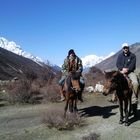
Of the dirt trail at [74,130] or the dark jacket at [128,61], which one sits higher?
the dark jacket at [128,61]

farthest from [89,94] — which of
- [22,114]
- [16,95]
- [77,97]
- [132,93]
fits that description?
[132,93]

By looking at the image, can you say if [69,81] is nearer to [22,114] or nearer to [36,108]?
[22,114]

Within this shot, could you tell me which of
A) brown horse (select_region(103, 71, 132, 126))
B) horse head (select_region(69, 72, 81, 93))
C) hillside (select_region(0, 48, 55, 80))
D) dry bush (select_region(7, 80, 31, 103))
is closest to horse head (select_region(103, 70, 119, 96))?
brown horse (select_region(103, 71, 132, 126))

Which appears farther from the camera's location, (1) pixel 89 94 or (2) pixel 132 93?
(1) pixel 89 94

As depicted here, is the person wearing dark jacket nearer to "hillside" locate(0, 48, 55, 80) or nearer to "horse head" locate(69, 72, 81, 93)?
"horse head" locate(69, 72, 81, 93)

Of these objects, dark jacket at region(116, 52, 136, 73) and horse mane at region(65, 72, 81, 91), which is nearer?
dark jacket at region(116, 52, 136, 73)

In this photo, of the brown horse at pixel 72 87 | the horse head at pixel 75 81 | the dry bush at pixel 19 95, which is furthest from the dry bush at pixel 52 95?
the horse head at pixel 75 81

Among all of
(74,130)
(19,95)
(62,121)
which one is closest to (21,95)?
(19,95)

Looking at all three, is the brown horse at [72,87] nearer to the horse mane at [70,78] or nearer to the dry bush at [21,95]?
the horse mane at [70,78]

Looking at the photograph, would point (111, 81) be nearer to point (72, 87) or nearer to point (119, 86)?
point (119, 86)

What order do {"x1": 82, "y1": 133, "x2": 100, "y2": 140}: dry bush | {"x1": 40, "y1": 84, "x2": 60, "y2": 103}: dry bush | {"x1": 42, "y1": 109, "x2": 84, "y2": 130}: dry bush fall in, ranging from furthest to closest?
A: {"x1": 40, "y1": 84, "x2": 60, "y2": 103}: dry bush, {"x1": 42, "y1": 109, "x2": 84, "y2": 130}: dry bush, {"x1": 82, "y1": 133, "x2": 100, "y2": 140}: dry bush

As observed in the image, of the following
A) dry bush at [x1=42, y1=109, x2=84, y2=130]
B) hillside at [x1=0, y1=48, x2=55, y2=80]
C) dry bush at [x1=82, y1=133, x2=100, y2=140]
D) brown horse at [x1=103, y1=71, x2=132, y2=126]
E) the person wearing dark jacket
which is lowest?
dry bush at [x1=82, y1=133, x2=100, y2=140]

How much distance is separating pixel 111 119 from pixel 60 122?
6.27 feet

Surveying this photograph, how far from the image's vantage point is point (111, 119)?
42.2 feet
